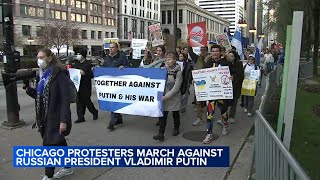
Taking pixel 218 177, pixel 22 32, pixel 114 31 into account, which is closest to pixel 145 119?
pixel 218 177

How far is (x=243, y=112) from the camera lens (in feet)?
33.5

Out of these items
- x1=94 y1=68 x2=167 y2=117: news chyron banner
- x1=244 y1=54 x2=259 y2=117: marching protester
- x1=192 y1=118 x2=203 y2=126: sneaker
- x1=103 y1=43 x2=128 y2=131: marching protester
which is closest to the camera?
x1=94 y1=68 x2=167 y2=117: news chyron banner

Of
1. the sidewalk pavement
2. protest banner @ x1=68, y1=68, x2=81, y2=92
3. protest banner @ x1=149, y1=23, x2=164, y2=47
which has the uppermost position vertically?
protest banner @ x1=149, y1=23, x2=164, y2=47

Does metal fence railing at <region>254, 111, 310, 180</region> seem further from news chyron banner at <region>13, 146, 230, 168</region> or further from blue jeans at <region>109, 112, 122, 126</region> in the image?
blue jeans at <region>109, 112, 122, 126</region>

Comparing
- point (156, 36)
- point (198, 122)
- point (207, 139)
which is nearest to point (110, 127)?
point (198, 122)

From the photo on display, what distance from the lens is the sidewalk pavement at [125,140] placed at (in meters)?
5.05

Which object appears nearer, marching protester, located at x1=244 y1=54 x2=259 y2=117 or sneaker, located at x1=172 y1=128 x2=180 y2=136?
sneaker, located at x1=172 y1=128 x2=180 y2=136

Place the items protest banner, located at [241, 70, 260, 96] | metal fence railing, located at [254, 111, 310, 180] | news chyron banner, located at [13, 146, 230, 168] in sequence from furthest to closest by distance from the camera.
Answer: protest banner, located at [241, 70, 260, 96]
news chyron banner, located at [13, 146, 230, 168]
metal fence railing, located at [254, 111, 310, 180]

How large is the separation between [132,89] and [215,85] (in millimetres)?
1703

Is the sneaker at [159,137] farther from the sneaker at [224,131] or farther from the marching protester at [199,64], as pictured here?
the marching protester at [199,64]

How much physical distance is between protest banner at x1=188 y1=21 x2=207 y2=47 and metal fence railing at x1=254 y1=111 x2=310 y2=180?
6.81 m

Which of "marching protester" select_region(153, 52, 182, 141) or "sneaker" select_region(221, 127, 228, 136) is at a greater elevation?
"marching protester" select_region(153, 52, 182, 141)

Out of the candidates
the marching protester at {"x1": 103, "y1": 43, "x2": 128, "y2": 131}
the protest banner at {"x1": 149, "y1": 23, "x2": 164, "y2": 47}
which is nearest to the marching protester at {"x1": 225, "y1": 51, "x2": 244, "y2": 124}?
the marching protester at {"x1": 103, "y1": 43, "x2": 128, "y2": 131}

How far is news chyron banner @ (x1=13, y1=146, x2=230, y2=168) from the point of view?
189 inches
